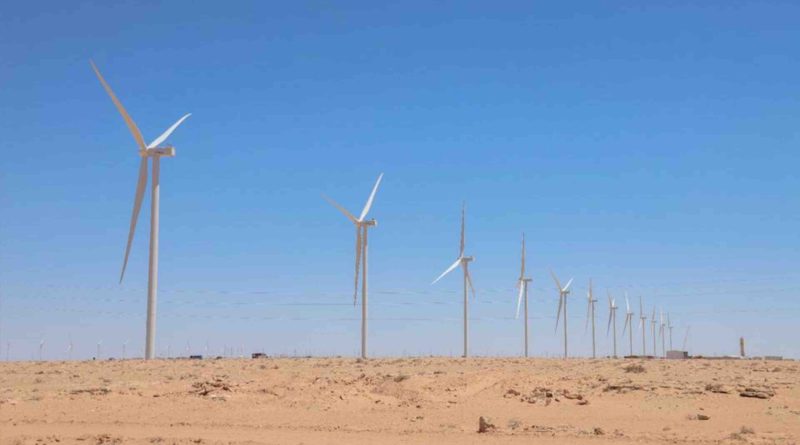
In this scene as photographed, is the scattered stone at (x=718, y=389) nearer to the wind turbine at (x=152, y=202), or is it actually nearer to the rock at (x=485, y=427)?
the rock at (x=485, y=427)

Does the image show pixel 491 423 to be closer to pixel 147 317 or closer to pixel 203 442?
pixel 203 442

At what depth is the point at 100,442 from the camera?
93.7ft

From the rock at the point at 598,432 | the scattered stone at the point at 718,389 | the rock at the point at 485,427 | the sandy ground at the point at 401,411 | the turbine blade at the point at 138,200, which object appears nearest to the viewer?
the sandy ground at the point at 401,411

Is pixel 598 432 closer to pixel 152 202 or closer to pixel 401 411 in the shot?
pixel 401 411

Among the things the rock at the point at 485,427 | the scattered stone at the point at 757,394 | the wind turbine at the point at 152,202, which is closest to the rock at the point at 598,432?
the rock at the point at 485,427

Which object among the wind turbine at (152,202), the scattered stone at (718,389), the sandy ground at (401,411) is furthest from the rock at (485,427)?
the wind turbine at (152,202)

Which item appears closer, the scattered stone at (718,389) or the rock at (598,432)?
the rock at (598,432)

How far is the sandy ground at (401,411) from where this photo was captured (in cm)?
3042

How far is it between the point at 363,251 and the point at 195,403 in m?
62.7

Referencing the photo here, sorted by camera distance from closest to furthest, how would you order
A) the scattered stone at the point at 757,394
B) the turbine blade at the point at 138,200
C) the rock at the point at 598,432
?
1. the rock at the point at 598,432
2. the scattered stone at the point at 757,394
3. the turbine blade at the point at 138,200

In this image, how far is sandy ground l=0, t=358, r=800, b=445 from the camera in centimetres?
3042

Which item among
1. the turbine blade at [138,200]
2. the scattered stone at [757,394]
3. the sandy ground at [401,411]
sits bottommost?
the sandy ground at [401,411]

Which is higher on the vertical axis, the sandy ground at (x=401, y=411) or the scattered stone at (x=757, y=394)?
the scattered stone at (x=757, y=394)

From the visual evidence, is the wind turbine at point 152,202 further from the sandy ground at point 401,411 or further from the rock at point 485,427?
the rock at point 485,427
